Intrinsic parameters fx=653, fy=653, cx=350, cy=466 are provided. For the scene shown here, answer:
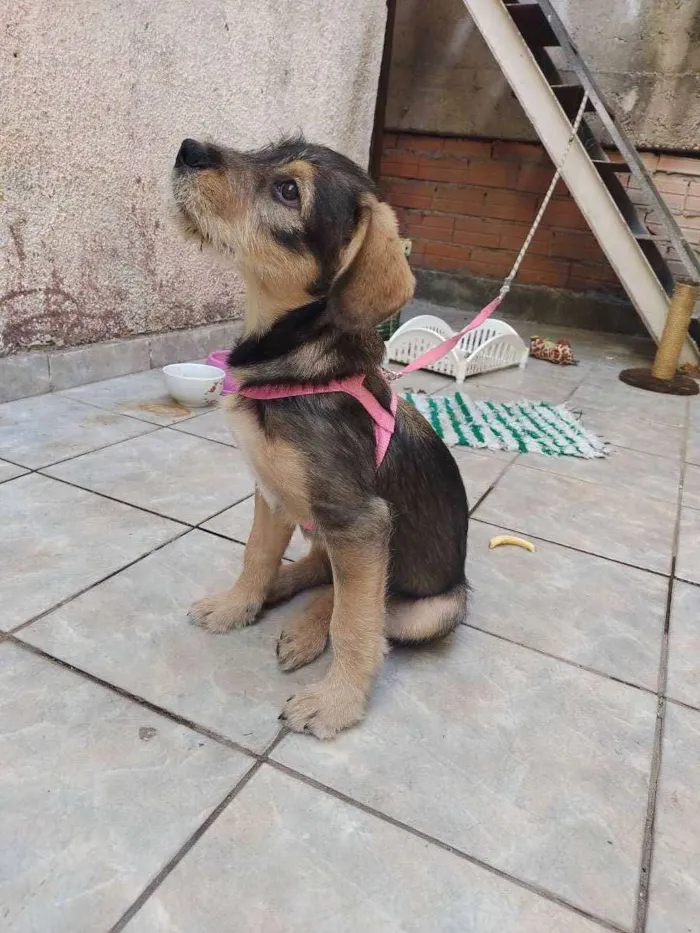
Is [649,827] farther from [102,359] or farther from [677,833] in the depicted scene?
[102,359]

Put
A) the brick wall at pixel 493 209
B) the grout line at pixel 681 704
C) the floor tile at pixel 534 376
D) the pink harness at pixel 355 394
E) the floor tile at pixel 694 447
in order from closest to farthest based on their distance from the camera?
the pink harness at pixel 355 394 < the grout line at pixel 681 704 < the floor tile at pixel 694 447 < the floor tile at pixel 534 376 < the brick wall at pixel 493 209

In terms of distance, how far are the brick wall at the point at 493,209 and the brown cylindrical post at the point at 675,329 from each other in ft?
6.25

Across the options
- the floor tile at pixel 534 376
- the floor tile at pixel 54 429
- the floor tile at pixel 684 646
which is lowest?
the floor tile at pixel 54 429

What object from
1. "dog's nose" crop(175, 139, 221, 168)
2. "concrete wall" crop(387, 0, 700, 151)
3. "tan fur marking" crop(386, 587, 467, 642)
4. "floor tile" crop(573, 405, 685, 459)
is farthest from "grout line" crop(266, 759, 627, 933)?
"concrete wall" crop(387, 0, 700, 151)

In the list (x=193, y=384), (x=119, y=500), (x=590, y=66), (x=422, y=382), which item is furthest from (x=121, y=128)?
(x=590, y=66)

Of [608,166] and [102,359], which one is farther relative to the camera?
[608,166]

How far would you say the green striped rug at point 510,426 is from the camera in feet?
13.4

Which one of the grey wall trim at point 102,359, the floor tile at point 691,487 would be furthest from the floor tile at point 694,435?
the grey wall trim at point 102,359

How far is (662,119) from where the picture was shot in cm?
725

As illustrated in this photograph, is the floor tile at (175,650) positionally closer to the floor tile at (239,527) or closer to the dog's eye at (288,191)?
the floor tile at (239,527)

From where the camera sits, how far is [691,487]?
12.4 feet

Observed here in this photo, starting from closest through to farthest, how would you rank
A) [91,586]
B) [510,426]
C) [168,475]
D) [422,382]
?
[91,586] < [168,475] < [510,426] < [422,382]

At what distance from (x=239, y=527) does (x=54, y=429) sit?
144cm

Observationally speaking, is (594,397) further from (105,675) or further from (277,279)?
(105,675)
